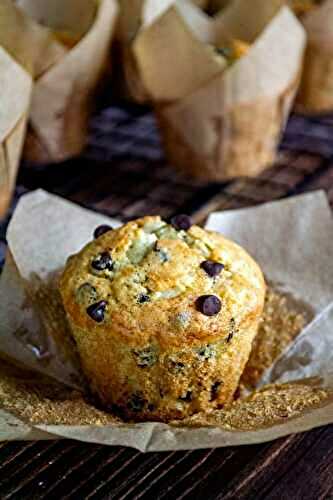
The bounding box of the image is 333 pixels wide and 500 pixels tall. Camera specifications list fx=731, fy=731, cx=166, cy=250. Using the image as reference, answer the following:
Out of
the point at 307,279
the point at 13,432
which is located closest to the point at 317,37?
the point at 307,279

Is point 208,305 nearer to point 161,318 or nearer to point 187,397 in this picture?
point 161,318

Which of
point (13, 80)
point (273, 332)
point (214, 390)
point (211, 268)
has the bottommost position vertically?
point (273, 332)

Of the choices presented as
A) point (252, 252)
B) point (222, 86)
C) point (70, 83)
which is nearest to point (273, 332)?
point (252, 252)

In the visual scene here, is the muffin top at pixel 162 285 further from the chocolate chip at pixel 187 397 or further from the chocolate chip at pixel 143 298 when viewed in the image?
the chocolate chip at pixel 187 397

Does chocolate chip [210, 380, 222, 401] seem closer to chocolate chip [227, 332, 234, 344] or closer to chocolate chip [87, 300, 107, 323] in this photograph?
chocolate chip [227, 332, 234, 344]

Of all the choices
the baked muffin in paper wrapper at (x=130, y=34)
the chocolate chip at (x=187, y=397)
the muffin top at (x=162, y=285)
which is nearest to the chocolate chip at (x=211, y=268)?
the muffin top at (x=162, y=285)

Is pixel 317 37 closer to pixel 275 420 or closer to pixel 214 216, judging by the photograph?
pixel 214 216

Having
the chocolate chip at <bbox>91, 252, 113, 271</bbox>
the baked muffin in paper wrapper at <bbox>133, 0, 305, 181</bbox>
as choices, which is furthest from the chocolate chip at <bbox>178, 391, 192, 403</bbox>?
the baked muffin in paper wrapper at <bbox>133, 0, 305, 181</bbox>
